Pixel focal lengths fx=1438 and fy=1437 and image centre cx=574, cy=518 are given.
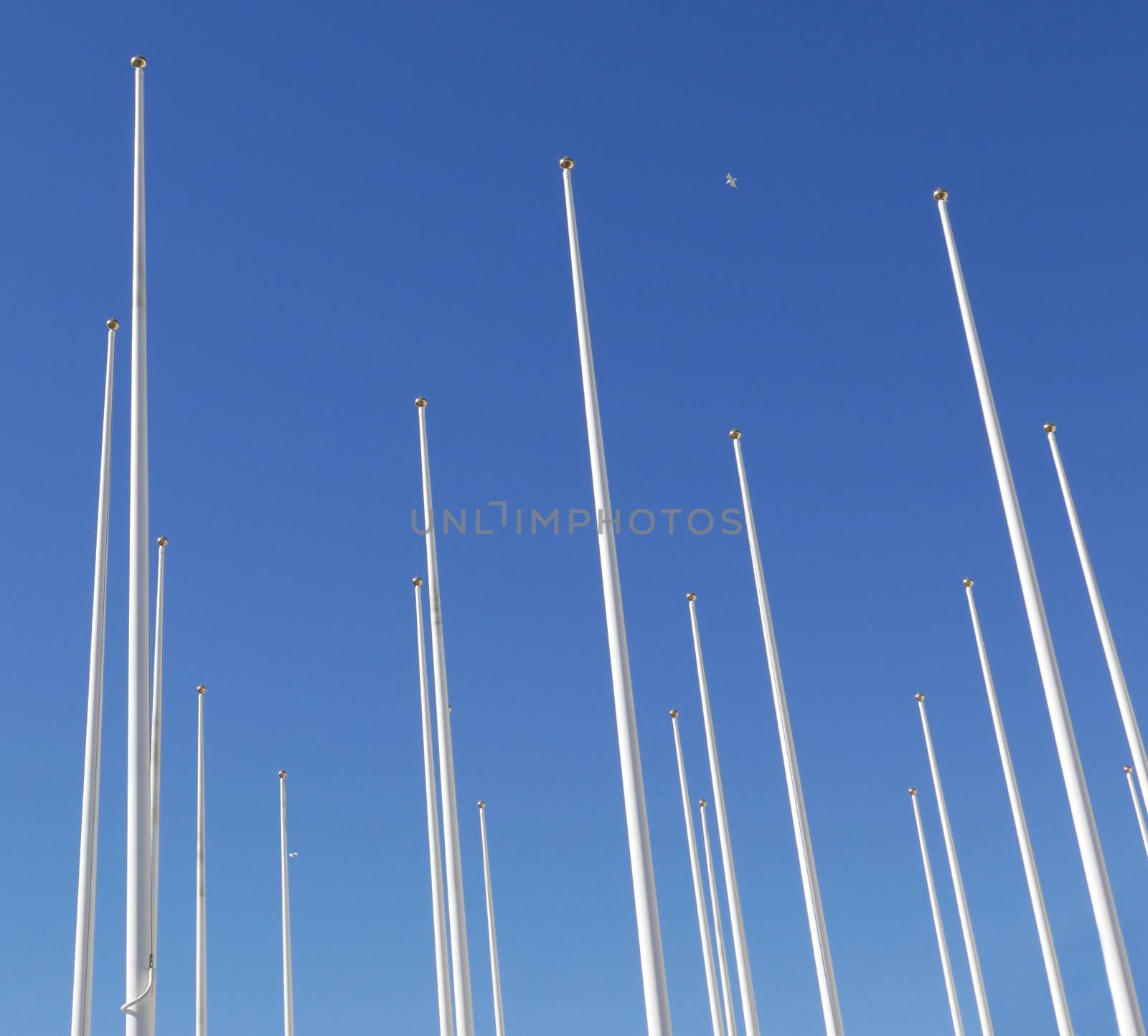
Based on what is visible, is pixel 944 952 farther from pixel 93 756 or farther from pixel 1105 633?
pixel 93 756

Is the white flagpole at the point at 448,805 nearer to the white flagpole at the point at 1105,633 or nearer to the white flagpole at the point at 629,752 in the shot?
the white flagpole at the point at 629,752

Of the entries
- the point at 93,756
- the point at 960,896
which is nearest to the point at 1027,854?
the point at 960,896

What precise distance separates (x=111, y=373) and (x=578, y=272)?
1032 cm

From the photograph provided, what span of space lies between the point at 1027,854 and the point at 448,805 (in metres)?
18.3

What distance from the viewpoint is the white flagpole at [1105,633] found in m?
35.2

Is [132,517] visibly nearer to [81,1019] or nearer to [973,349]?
[81,1019]

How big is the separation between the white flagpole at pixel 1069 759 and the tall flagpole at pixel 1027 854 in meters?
14.0

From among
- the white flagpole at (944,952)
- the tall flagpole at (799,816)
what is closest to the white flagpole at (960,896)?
the white flagpole at (944,952)

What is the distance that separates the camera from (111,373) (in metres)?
29.7

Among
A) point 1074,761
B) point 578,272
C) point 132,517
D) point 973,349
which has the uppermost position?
point 578,272

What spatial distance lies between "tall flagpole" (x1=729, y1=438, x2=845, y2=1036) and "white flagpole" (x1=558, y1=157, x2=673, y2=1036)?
849cm

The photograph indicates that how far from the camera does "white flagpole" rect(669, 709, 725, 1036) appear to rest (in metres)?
46.4

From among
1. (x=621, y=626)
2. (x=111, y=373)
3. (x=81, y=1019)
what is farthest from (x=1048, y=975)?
(x=111, y=373)

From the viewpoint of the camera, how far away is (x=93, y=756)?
27.9m
